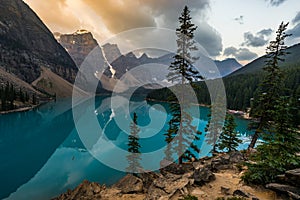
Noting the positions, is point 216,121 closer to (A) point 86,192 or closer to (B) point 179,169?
(B) point 179,169

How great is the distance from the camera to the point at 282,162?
8.34 meters

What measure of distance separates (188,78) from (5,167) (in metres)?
30.7

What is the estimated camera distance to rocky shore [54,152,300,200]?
8344mm

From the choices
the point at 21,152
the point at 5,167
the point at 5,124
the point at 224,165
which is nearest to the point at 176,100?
the point at 224,165

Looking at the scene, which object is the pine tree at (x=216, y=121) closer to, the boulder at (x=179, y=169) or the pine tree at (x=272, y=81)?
the pine tree at (x=272, y=81)

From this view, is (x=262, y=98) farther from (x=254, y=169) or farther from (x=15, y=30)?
(x=15, y=30)

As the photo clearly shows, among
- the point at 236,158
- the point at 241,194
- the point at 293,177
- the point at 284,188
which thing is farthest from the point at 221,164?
the point at 293,177

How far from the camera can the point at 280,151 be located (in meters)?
8.76

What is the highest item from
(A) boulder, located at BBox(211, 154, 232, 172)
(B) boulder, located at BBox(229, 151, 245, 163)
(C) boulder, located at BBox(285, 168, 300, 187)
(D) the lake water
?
(C) boulder, located at BBox(285, 168, 300, 187)

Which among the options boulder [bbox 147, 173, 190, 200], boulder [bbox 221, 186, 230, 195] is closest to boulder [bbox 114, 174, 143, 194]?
boulder [bbox 147, 173, 190, 200]

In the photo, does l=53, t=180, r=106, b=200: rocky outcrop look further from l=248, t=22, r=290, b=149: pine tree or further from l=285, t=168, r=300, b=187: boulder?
l=248, t=22, r=290, b=149: pine tree

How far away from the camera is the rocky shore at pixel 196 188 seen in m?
8.34

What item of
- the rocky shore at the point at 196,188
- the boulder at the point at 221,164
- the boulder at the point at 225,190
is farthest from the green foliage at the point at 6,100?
the boulder at the point at 225,190

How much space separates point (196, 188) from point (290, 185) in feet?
15.8
